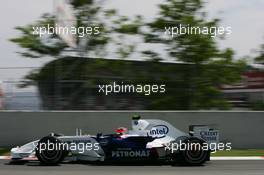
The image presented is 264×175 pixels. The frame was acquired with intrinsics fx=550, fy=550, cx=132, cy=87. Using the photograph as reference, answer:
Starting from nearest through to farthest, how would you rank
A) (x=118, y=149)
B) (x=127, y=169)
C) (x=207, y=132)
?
(x=127, y=169) → (x=118, y=149) → (x=207, y=132)

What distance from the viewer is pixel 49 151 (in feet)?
38.7

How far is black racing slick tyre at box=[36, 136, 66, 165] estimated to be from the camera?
1175 cm

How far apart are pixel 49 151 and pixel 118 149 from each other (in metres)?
1.48

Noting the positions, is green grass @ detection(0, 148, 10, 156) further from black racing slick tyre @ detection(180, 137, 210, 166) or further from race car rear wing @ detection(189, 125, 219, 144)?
black racing slick tyre @ detection(180, 137, 210, 166)

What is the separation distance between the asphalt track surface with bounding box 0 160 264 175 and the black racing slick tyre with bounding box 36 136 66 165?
190 mm

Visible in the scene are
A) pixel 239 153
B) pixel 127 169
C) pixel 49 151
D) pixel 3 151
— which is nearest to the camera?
pixel 127 169

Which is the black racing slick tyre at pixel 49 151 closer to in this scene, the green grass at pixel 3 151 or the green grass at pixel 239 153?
the green grass at pixel 3 151

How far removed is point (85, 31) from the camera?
20.6m

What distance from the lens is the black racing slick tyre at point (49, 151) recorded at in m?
11.8

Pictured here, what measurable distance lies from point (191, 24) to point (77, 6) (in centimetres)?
458

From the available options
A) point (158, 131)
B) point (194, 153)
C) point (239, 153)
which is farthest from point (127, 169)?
point (239, 153)

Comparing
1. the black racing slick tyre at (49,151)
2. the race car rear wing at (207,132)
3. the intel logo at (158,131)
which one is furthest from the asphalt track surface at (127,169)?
the race car rear wing at (207,132)

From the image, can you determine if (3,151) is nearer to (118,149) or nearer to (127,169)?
(118,149)

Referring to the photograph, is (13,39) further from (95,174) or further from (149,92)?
(95,174)
